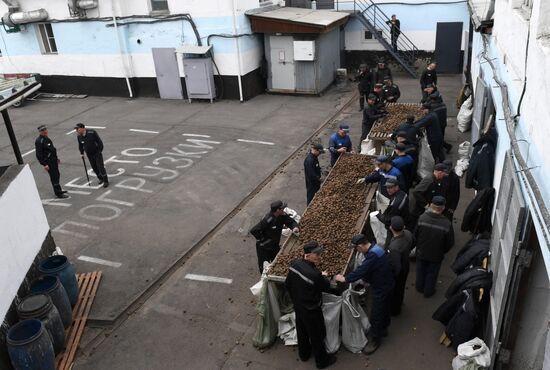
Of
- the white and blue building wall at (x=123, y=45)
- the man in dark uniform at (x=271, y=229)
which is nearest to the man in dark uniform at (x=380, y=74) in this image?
the white and blue building wall at (x=123, y=45)

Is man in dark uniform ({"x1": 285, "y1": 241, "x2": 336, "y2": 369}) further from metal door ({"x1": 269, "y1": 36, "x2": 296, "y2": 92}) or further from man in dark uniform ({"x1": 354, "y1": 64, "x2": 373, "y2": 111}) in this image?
metal door ({"x1": 269, "y1": 36, "x2": 296, "y2": 92})

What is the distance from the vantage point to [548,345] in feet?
12.3

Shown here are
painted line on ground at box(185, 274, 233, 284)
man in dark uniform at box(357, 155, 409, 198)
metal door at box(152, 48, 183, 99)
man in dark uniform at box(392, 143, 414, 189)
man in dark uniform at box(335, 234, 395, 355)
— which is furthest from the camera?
metal door at box(152, 48, 183, 99)

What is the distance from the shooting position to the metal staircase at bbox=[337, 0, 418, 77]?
2050cm

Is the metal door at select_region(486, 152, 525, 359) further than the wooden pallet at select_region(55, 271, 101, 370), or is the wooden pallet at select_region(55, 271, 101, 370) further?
the wooden pallet at select_region(55, 271, 101, 370)

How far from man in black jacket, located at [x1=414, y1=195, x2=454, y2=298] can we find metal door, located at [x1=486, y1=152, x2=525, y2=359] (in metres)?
0.66

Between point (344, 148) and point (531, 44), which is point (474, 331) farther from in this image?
point (344, 148)

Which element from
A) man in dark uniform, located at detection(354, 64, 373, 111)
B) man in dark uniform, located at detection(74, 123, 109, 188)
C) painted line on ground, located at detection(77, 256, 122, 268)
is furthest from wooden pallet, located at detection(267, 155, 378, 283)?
man in dark uniform, located at detection(354, 64, 373, 111)

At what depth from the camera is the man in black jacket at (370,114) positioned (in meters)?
11.9

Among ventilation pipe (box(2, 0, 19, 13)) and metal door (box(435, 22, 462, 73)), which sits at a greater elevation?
ventilation pipe (box(2, 0, 19, 13))

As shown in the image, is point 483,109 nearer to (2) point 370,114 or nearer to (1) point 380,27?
(2) point 370,114

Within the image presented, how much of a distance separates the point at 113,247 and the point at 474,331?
22.2 feet

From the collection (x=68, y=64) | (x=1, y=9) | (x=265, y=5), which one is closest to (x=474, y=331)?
(x=265, y=5)

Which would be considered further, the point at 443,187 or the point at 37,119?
the point at 37,119
